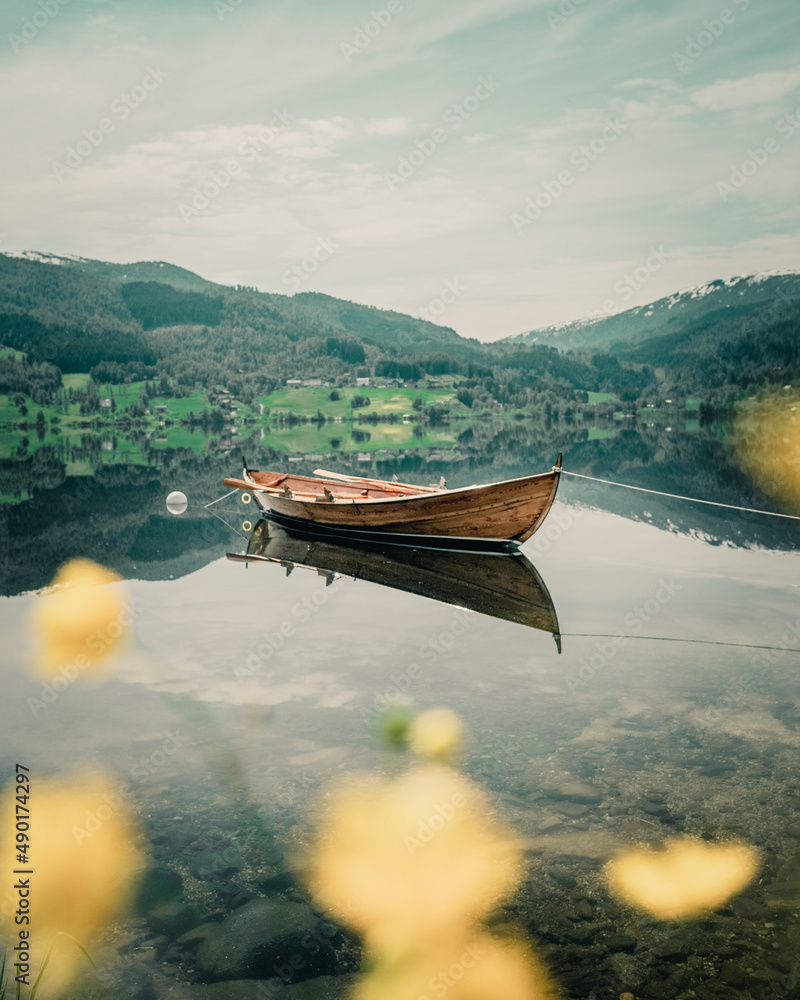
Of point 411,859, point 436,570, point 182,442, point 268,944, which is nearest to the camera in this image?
point 268,944

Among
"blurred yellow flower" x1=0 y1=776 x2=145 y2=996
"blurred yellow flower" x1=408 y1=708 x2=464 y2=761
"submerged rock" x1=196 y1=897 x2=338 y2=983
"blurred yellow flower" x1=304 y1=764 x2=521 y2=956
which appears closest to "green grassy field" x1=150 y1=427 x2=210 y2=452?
"blurred yellow flower" x1=408 y1=708 x2=464 y2=761

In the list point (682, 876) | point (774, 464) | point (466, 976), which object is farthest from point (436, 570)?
point (774, 464)

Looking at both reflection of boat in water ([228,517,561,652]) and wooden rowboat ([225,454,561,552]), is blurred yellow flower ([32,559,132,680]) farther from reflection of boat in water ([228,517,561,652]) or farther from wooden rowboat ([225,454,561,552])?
wooden rowboat ([225,454,561,552])

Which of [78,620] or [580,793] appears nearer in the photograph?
[580,793]

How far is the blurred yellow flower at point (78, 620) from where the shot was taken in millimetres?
14680

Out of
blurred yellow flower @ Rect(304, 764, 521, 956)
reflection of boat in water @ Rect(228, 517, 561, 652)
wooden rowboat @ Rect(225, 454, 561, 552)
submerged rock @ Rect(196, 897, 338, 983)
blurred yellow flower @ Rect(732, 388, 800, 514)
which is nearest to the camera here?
submerged rock @ Rect(196, 897, 338, 983)

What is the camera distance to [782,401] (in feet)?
571

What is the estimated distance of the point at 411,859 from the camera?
8281mm

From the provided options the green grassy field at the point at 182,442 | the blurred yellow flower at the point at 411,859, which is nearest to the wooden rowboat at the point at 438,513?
the blurred yellow flower at the point at 411,859

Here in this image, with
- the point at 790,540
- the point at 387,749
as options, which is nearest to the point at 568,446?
the point at 790,540

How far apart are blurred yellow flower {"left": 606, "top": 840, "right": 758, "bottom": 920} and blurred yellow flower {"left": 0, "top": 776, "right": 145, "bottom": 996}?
4.86 metres

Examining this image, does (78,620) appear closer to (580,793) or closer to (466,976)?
(580,793)

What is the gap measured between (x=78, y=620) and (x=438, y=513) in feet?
35.2

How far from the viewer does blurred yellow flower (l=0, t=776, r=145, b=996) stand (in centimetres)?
704
